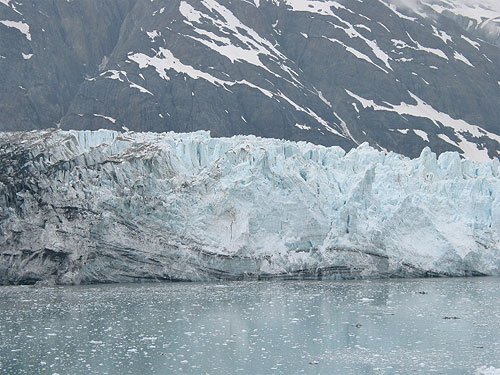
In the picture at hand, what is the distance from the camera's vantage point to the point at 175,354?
14219 mm

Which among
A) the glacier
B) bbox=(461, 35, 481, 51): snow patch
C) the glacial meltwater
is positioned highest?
bbox=(461, 35, 481, 51): snow patch

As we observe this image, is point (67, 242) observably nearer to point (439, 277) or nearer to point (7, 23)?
point (439, 277)

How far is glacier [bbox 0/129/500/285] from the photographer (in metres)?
24.8

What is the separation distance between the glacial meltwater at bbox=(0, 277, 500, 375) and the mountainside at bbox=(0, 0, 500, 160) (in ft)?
139

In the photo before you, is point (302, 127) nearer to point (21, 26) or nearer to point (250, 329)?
point (21, 26)

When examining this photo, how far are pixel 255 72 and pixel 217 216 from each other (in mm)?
45126

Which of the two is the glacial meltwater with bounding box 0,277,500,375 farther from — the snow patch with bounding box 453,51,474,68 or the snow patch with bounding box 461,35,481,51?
the snow patch with bounding box 461,35,481,51

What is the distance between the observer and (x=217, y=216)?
86.0ft

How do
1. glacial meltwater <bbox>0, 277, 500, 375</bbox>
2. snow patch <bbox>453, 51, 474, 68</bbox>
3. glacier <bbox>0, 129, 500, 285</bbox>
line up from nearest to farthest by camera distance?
glacial meltwater <bbox>0, 277, 500, 375</bbox> < glacier <bbox>0, 129, 500, 285</bbox> < snow patch <bbox>453, 51, 474, 68</bbox>

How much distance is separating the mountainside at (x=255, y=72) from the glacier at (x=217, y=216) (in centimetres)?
3570

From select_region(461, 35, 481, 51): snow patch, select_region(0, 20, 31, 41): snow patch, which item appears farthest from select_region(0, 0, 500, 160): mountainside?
select_region(461, 35, 481, 51): snow patch

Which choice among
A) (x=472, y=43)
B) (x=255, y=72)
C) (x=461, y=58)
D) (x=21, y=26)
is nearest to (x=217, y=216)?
(x=255, y=72)

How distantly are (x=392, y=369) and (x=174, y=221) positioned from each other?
13869 millimetres

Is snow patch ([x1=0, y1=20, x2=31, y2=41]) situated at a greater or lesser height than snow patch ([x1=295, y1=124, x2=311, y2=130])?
greater
